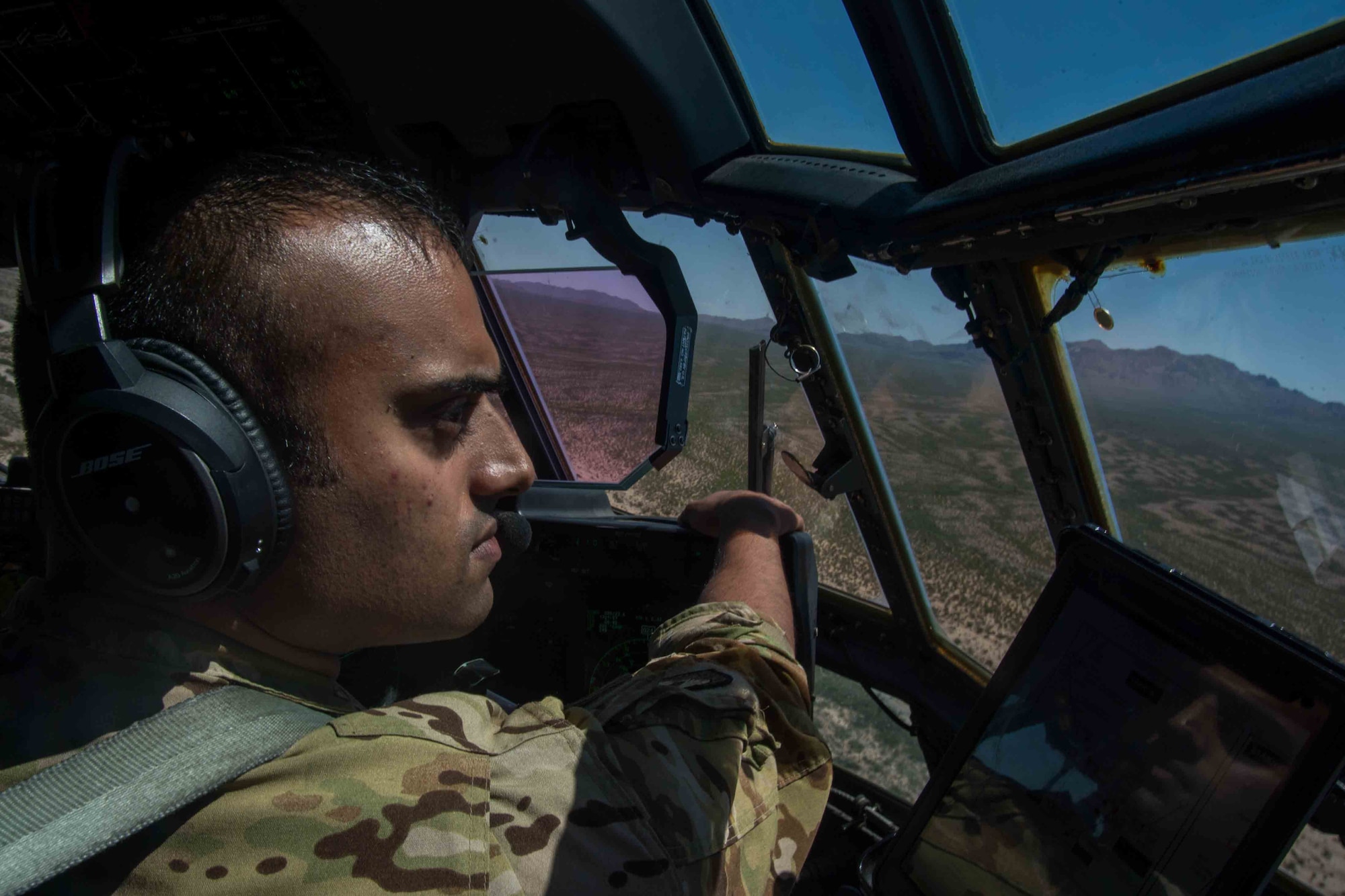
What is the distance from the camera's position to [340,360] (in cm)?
82

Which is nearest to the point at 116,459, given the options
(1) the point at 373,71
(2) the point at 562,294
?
(1) the point at 373,71

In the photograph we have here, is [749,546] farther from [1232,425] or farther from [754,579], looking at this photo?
[1232,425]

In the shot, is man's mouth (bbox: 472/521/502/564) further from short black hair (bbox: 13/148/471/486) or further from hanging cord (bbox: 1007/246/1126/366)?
hanging cord (bbox: 1007/246/1126/366)

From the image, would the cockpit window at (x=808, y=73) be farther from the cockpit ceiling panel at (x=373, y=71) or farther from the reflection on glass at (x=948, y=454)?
the reflection on glass at (x=948, y=454)

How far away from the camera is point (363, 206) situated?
91 cm

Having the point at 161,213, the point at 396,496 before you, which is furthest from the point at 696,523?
the point at 161,213

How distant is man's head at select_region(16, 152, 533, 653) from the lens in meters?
0.80

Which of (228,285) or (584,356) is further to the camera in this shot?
(584,356)

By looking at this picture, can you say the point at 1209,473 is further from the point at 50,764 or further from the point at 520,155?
the point at 50,764

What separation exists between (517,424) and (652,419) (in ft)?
2.18

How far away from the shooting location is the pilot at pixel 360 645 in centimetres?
71

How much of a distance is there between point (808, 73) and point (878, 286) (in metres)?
0.54

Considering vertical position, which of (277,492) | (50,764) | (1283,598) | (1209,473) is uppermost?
(1209,473)

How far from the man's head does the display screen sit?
919 millimetres
